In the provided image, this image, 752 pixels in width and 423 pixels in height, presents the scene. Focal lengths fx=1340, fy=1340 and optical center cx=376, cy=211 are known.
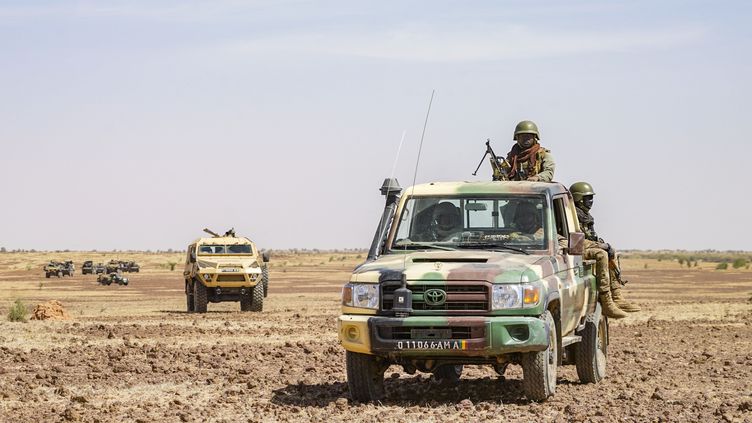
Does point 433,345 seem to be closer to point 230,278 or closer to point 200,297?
point 230,278

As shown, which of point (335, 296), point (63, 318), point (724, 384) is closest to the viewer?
point (724, 384)

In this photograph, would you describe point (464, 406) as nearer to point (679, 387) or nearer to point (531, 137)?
point (679, 387)

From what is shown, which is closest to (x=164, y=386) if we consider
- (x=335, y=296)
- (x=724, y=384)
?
(x=724, y=384)

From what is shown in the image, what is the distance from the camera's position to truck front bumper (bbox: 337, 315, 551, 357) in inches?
469

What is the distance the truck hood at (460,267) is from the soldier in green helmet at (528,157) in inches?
130

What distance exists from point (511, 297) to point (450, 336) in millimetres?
650

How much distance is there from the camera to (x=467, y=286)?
12.1m

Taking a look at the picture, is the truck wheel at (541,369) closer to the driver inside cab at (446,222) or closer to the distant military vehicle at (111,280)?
the driver inside cab at (446,222)

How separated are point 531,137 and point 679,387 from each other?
3500mm

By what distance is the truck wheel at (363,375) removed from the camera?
1273cm

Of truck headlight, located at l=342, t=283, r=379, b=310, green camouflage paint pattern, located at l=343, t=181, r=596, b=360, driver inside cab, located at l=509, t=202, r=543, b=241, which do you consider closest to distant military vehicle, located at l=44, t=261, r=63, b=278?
driver inside cab, located at l=509, t=202, r=543, b=241

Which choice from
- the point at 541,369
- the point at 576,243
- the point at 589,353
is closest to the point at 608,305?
the point at 589,353

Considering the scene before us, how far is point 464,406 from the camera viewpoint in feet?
40.9

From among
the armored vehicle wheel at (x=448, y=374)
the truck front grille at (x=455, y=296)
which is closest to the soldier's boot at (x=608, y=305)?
the armored vehicle wheel at (x=448, y=374)
